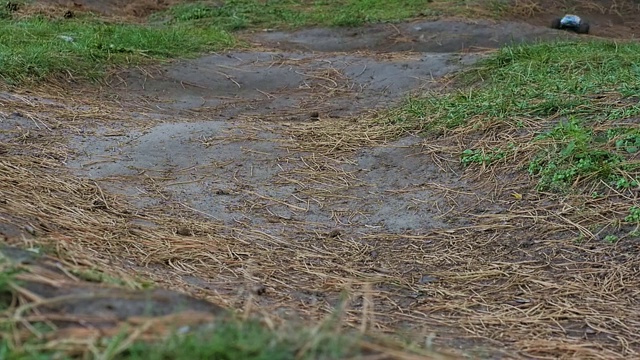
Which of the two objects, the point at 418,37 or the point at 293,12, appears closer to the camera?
the point at 418,37

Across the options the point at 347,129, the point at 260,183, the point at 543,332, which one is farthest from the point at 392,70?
the point at 543,332

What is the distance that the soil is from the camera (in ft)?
9.27

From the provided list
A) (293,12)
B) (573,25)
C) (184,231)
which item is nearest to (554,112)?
(184,231)

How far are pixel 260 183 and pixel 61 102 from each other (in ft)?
6.52

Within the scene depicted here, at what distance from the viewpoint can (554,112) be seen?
14.7ft

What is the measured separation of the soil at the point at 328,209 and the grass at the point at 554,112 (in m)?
0.28

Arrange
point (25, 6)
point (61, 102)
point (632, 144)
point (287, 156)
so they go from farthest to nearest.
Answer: point (25, 6)
point (61, 102)
point (287, 156)
point (632, 144)

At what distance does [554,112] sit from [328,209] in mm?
1500

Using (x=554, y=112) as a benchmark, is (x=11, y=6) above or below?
below

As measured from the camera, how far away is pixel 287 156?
467 centimetres

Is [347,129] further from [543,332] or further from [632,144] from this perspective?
[543,332]

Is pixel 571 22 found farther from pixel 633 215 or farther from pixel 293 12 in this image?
pixel 633 215

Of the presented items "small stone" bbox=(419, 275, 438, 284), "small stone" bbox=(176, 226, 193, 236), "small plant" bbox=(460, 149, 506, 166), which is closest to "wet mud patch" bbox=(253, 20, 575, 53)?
"small plant" bbox=(460, 149, 506, 166)

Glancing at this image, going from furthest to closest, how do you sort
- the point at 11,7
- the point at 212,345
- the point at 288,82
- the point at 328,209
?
the point at 11,7 → the point at 288,82 → the point at 328,209 → the point at 212,345
